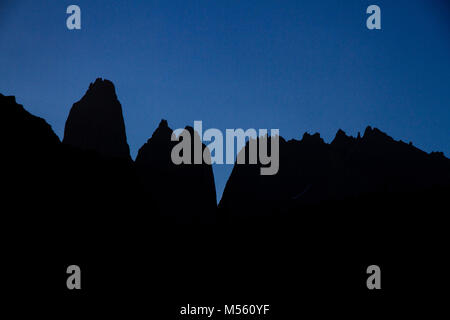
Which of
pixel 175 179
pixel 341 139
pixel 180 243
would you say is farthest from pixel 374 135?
pixel 180 243

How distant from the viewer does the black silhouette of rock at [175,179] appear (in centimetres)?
6066

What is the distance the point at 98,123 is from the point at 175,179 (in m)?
19.5

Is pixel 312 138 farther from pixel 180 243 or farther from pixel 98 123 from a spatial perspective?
pixel 180 243

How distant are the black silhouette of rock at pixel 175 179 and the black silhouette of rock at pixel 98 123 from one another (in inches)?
226

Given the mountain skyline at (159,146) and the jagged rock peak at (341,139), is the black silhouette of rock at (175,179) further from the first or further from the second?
the jagged rock peak at (341,139)


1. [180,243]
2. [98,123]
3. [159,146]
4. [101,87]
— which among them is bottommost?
[180,243]

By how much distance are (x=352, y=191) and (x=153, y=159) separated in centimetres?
3981

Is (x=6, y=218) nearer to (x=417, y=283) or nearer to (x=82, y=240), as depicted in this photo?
(x=82, y=240)

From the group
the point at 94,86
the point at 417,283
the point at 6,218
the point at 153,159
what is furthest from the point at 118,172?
the point at 94,86

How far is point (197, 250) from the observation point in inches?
883

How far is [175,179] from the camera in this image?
209ft

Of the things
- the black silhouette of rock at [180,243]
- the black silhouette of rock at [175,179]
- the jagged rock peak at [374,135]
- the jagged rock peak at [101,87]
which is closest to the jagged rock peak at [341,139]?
the jagged rock peak at [374,135]

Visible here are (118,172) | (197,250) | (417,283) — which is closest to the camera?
(417,283)
